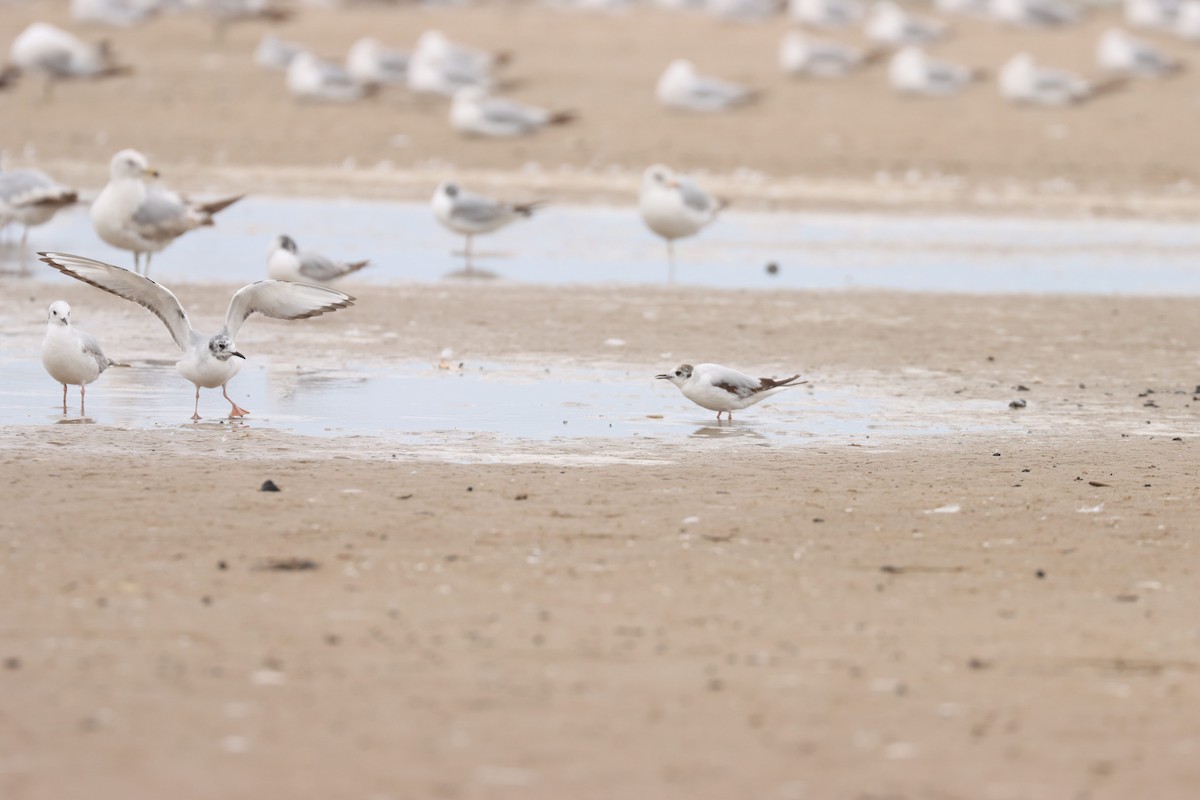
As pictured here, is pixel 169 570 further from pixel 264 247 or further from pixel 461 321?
pixel 264 247

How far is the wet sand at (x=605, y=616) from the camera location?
16.6 ft

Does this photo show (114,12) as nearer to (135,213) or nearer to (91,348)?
(135,213)

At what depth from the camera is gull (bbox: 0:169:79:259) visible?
637 inches

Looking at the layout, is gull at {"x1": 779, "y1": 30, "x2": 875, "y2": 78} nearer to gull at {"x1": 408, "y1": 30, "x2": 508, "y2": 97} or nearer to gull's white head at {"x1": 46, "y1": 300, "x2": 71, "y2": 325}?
gull at {"x1": 408, "y1": 30, "x2": 508, "y2": 97}

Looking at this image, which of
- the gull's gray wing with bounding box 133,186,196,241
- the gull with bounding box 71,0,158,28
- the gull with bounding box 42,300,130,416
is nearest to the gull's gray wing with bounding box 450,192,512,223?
the gull's gray wing with bounding box 133,186,196,241

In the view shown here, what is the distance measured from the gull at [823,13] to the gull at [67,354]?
30.4 m

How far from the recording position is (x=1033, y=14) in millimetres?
38312

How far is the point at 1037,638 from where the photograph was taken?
20.7 ft

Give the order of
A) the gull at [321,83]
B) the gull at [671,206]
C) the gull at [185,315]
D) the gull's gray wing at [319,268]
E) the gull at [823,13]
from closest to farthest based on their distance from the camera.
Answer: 1. the gull at [185,315]
2. the gull's gray wing at [319,268]
3. the gull at [671,206]
4. the gull at [321,83]
5. the gull at [823,13]

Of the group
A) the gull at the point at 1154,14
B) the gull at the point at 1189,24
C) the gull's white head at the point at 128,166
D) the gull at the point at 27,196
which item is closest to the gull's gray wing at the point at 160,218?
the gull's white head at the point at 128,166

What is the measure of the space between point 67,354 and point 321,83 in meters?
19.2

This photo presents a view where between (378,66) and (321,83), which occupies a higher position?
(378,66)

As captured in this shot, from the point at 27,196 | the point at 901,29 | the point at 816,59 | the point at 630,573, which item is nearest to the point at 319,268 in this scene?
the point at 27,196

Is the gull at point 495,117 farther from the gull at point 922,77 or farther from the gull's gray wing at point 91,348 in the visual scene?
the gull's gray wing at point 91,348
